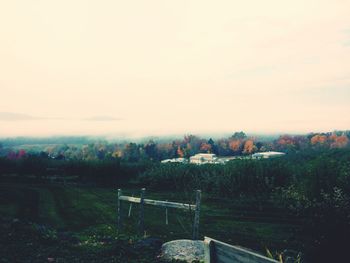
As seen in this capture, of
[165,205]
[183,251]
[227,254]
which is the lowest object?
[183,251]

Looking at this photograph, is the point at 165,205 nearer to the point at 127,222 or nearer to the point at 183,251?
the point at 183,251

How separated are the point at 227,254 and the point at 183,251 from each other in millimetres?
9634

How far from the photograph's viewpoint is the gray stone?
11773 millimetres

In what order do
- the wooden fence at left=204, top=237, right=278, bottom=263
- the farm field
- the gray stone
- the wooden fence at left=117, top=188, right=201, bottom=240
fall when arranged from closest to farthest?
the wooden fence at left=204, top=237, right=278, bottom=263 < the gray stone < the wooden fence at left=117, top=188, right=201, bottom=240 < the farm field

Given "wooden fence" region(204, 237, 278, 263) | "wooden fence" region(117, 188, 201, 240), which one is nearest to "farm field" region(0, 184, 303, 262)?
"wooden fence" region(117, 188, 201, 240)

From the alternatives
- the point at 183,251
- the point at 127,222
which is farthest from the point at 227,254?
the point at 127,222

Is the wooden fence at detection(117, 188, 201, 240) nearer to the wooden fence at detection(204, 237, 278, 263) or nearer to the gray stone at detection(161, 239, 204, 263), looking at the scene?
the gray stone at detection(161, 239, 204, 263)

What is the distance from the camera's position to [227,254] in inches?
117

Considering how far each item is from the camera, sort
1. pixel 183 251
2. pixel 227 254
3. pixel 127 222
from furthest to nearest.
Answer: pixel 127 222
pixel 183 251
pixel 227 254

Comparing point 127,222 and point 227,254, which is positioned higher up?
point 227,254

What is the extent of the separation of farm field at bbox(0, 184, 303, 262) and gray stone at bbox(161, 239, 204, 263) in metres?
0.55

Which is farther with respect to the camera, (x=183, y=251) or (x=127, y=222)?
(x=127, y=222)

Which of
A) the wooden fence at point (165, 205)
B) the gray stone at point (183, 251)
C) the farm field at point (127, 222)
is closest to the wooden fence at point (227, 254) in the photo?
the farm field at point (127, 222)

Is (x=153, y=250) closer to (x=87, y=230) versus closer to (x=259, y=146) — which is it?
(x=87, y=230)
